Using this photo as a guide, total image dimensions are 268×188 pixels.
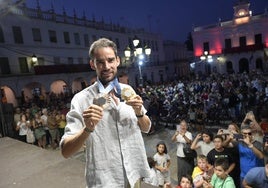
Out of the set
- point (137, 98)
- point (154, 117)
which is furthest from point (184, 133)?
point (154, 117)

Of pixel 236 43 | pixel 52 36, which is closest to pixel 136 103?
pixel 52 36

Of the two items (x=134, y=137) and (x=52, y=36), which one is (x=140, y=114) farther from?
(x=52, y=36)

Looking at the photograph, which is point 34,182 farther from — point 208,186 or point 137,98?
point 208,186

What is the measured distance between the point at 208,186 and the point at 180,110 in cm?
881

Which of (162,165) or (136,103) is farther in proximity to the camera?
(162,165)

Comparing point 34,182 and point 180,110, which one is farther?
point 180,110

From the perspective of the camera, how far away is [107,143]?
5.66 feet

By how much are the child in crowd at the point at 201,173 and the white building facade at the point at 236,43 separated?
117 ft

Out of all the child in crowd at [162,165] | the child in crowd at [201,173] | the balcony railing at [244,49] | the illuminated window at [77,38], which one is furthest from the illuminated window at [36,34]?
the balcony railing at [244,49]

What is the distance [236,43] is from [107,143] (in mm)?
44475

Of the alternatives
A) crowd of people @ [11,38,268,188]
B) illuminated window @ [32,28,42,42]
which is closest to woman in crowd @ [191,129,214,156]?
crowd of people @ [11,38,268,188]

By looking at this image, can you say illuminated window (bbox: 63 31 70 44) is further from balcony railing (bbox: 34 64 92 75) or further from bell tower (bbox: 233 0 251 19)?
bell tower (bbox: 233 0 251 19)

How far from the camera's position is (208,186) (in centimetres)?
466

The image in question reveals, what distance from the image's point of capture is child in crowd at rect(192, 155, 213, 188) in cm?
491
